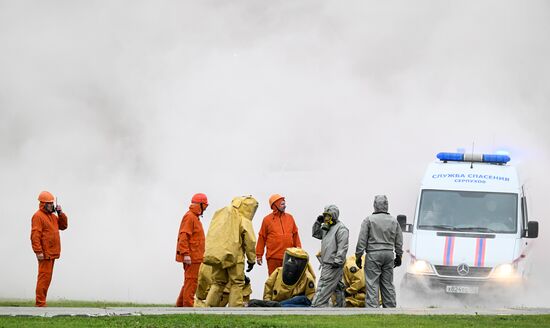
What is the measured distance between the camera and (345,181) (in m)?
40.8

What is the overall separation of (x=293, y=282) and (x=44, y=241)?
404 cm

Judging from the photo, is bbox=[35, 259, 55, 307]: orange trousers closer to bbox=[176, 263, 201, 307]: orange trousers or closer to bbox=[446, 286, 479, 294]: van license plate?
bbox=[176, 263, 201, 307]: orange trousers

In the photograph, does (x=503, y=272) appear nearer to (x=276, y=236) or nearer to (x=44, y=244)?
(x=276, y=236)

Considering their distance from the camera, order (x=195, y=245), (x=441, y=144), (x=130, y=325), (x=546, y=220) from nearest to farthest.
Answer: (x=130, y=325), (x=195, y=245), (x=546, y=220), (x=441, y=144)

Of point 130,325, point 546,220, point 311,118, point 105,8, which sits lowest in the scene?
point 130,325

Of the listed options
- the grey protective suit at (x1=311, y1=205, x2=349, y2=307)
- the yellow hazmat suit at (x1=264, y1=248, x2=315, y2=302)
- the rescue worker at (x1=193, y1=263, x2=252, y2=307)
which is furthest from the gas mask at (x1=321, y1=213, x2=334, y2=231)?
the rescue worker at (x1=193, y1=263, x2=252, y2=307)

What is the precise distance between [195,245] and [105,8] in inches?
1020

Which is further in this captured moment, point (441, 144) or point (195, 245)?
point (441, 144)

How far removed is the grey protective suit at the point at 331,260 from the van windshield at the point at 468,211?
3.39 metres

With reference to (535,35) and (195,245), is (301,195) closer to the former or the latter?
(535,35)

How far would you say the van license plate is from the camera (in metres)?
23.9

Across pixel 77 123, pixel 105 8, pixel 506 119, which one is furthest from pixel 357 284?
pixel 105 8

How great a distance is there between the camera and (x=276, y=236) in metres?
24.3

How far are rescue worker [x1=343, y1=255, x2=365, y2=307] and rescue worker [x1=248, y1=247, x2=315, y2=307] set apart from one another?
0.56 m
